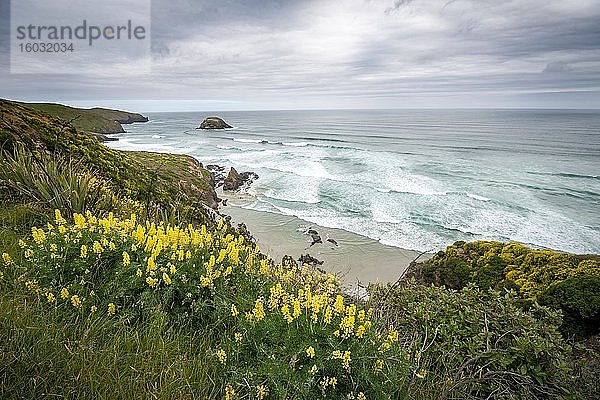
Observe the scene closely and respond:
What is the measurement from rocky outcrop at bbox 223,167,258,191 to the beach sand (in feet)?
23.6

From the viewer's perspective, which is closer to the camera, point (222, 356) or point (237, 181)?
point (222, 356)

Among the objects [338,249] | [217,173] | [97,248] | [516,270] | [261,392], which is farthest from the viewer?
[217,173]

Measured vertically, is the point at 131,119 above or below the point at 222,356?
above

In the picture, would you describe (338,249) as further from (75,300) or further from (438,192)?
(75,300)

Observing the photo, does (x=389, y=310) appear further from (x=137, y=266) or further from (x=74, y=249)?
(x=74, y=249)

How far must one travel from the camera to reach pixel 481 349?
359cm

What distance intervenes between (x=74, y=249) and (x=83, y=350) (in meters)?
1.20

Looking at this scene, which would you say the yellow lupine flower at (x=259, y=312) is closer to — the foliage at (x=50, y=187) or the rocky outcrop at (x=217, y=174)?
the foliage at (x=50, y=187)

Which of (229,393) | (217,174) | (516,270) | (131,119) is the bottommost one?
(516,270)

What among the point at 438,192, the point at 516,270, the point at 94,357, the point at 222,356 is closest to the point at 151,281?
the point at 94,357

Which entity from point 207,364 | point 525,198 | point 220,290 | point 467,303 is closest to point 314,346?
point 207,364

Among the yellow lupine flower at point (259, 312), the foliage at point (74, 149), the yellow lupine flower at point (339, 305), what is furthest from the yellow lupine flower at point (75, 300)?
the foliage at point (74, 149)

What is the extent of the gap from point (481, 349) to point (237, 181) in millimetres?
27065

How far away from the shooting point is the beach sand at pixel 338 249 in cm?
1454
